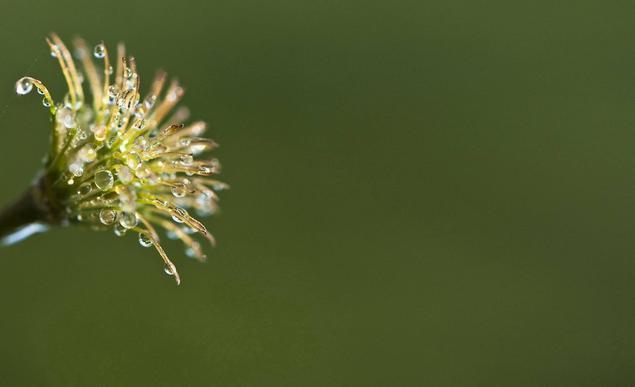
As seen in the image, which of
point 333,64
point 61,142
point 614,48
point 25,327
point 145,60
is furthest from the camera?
Answer: point 614,48

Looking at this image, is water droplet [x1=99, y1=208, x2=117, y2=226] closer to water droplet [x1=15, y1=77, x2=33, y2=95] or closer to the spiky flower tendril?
the spiky flower tendril

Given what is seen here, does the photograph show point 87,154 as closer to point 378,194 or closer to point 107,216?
point 107,216

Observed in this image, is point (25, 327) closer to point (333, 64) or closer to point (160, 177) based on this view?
point (333, 64)

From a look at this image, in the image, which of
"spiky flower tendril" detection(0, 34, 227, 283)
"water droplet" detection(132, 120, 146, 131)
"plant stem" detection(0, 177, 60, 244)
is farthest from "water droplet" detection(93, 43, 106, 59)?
"plant stem" detection(0, 177, 60, 244)

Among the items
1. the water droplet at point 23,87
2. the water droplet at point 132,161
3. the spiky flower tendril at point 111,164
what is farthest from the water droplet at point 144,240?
the water droplet at point 23,87

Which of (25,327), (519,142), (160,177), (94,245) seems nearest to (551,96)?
(519,142)

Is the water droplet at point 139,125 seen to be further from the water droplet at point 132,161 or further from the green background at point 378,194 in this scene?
the green background at point 378,194

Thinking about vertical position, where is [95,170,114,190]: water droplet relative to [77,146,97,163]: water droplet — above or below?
below
